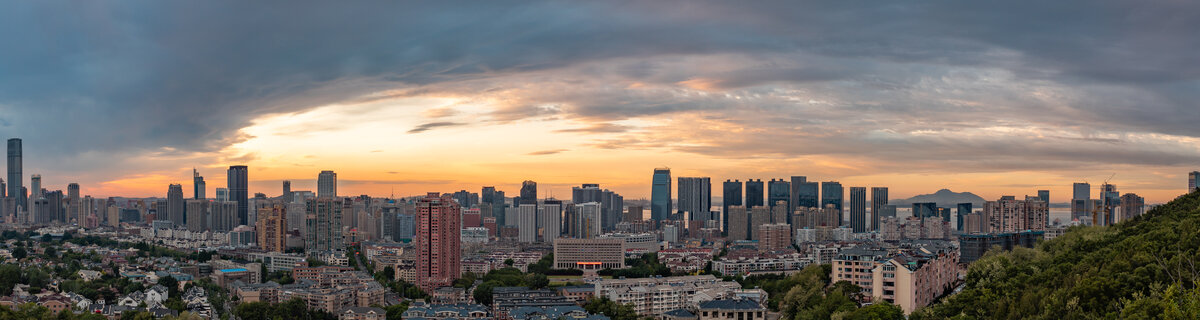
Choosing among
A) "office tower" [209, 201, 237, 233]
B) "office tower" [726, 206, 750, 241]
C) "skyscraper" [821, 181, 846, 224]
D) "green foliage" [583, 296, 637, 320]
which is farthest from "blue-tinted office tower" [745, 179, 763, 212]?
"green foliage" [583, 296, 637, 320]

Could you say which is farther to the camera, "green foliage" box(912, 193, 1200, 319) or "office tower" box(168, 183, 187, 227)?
"office tower" box(168, 183, 187, 227)

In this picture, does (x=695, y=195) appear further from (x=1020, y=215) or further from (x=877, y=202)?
(x=1020, y=215)

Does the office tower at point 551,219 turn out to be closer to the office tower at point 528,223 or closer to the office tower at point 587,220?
the office tower at point 528,223

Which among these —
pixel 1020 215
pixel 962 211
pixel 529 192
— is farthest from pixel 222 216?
pixel 1020 215

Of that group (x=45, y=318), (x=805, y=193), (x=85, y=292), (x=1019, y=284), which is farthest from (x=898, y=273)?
(x=805, y=193)

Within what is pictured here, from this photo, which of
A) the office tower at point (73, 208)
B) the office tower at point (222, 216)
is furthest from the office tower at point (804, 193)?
the office tower at point (73, 208)

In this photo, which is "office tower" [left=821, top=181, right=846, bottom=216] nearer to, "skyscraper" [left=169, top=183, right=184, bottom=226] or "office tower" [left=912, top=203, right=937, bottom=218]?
"office tower" [left=912, top=203, right=937, bottom=218]
